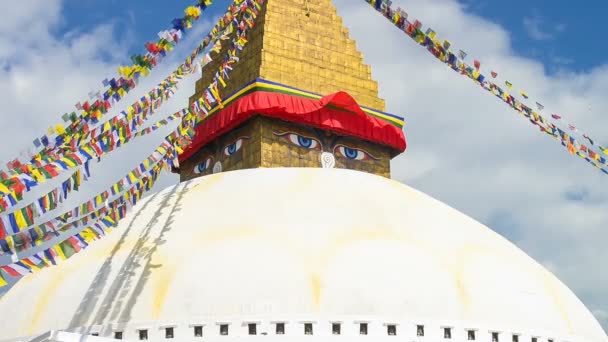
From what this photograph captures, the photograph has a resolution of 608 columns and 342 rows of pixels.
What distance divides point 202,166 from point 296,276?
19.8 feet

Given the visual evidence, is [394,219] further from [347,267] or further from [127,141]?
[127,141]

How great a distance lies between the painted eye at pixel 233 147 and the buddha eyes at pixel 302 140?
716 millimetres

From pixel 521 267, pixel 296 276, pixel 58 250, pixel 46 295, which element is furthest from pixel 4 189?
pixel 521 267

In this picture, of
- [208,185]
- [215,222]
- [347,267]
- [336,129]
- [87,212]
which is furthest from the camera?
[336,129]

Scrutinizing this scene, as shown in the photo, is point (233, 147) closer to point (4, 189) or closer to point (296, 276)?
point (296, 276)

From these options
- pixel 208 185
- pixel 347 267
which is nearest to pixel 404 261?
pixel 347 267

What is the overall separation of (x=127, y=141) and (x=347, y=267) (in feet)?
9.34

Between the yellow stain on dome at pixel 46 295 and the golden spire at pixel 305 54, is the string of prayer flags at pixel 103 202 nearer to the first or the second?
the yellow stain on dome at pixel 46 295

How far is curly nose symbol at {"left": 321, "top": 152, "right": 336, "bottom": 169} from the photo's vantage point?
1346 centimetres

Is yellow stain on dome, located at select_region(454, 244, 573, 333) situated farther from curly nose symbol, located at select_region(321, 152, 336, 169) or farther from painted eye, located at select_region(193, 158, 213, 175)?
painted eye, located at select_region(193, 158, 213, 175)

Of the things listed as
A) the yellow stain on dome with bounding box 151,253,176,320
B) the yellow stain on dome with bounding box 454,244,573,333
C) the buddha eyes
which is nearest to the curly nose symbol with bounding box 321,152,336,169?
the buddha eyes

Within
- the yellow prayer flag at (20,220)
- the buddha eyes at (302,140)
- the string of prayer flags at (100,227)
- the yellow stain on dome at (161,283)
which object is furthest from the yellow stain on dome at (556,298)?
the yellow prayer flag at (20,220)

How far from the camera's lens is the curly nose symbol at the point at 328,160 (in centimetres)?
1346

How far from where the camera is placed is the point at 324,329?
8836mm
